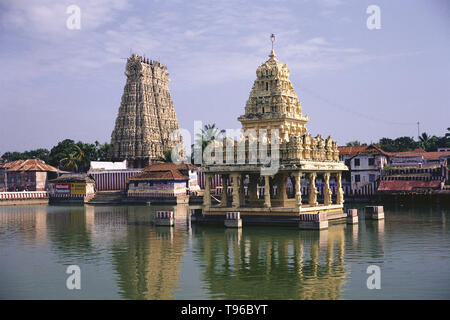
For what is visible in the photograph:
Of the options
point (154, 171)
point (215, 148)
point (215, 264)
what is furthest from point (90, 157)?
point (215, 264)

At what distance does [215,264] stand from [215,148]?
59.3ft

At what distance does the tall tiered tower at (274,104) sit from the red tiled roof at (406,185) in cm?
3356

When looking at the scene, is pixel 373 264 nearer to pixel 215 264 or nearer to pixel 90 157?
pixel 215 264

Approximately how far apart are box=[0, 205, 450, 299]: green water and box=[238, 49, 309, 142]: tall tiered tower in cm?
866

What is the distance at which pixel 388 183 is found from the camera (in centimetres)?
7725

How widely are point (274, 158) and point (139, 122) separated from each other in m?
77.3

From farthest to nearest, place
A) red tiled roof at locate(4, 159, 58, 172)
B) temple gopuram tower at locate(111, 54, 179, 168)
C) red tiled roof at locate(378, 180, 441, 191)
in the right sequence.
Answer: temple gopuram tower at locate(111, 54, 179, 168), red tiled roof at locate(4, 159, 58, 172), red tiled roof at locate(378, 180, 441, 191)

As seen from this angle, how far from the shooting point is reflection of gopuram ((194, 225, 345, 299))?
21016 millimetres

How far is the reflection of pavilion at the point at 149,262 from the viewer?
21375 millimetres
